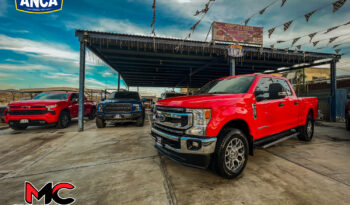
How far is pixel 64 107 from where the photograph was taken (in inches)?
259

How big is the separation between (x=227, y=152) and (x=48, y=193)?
2.73 metres

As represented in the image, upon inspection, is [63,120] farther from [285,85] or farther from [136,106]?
[285,85]

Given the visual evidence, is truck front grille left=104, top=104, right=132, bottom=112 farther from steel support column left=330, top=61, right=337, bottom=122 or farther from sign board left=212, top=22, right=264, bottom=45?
steel support column left=330, top=61, right=337, bottom=122

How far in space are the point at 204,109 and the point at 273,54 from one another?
9322 mm

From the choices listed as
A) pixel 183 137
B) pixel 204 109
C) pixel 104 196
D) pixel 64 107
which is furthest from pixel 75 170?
pixel 64 107

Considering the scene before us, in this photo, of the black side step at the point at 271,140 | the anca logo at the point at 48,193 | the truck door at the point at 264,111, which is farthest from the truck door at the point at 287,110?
the anca logo at the point at 48,193

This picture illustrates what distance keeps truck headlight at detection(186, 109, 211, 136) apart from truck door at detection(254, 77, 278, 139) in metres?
1.22

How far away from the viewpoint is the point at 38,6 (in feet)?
18.4

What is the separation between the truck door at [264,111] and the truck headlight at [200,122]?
1.22 meters

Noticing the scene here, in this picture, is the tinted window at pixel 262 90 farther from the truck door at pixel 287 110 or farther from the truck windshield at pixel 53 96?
the truck windshield at pixel 53 96

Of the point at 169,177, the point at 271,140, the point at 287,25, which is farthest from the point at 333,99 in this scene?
the point at 169,177

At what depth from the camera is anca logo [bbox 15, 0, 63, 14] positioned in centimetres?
543

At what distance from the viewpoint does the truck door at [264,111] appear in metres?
2.74

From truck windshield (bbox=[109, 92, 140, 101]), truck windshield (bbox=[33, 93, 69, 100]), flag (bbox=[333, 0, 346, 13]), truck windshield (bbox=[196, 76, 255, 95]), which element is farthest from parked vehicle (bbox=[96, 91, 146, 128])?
flag (bbox=[333, 0, 346, 13])
